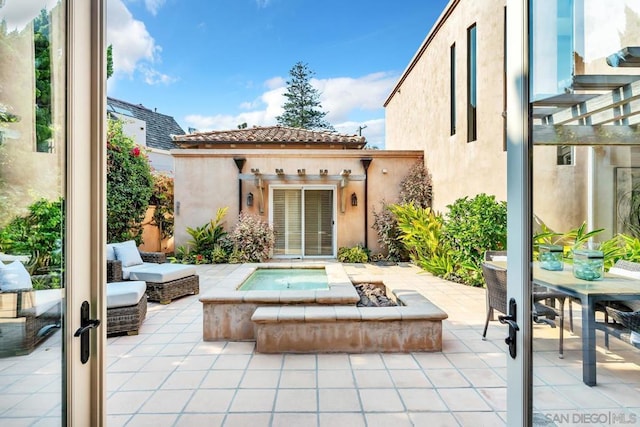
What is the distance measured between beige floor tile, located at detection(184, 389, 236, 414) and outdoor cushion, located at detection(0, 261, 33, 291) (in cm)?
184

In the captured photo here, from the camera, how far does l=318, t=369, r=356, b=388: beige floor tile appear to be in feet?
9.90

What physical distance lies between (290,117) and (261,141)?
37.9ft

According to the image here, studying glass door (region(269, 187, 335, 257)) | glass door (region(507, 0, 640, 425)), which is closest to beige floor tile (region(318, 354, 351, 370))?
glass door (region(507, 0, 640, 425))

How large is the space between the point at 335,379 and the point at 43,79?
302 centimetres

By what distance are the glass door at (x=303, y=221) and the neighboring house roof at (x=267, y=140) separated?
→ 101 inches

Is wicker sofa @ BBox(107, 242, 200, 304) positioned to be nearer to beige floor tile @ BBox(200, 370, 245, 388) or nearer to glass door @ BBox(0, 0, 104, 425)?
beige floor tile @ BBox(200, 370, 245, 388)

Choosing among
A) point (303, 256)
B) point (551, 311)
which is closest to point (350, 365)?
point (551, 311)

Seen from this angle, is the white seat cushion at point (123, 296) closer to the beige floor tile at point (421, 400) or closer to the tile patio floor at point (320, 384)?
the tile patio floor at point (320, 384)

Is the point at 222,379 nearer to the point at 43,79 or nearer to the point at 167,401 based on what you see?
the point at 167,401

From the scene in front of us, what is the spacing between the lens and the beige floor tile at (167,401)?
266 centimetres

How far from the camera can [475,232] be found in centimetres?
Answer: 664

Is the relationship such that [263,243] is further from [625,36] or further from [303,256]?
[625,36]

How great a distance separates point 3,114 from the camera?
1.22 m

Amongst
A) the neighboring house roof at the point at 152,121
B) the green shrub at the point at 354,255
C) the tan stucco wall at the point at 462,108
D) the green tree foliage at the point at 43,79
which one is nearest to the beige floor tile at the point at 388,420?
the green tree foliage at the point at 43,79
